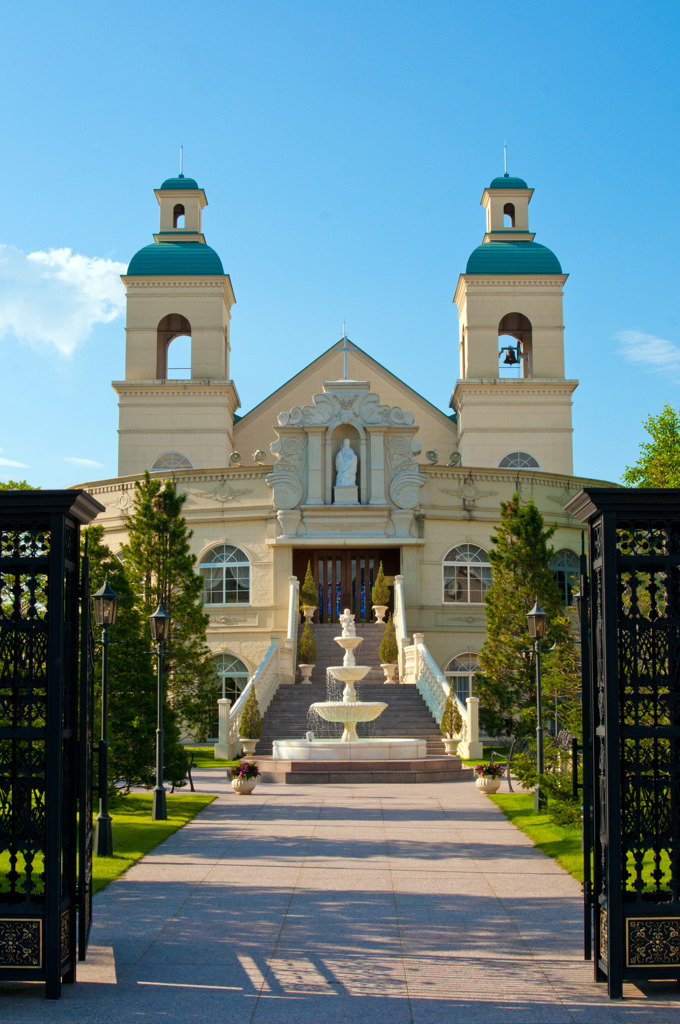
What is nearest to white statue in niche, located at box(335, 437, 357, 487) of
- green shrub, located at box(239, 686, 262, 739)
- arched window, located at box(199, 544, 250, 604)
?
arched window, located at box(199, 544, 250, 604)

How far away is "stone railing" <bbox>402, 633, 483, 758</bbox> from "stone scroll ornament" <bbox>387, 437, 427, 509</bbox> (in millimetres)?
5618

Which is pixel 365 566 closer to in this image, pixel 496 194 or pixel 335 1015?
pixel 496 194

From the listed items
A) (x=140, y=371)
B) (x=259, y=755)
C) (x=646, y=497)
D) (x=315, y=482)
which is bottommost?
(x=259, y=755)

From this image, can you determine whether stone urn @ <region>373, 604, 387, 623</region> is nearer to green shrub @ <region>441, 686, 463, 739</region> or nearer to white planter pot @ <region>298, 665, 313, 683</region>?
white planter pot @ <region>298, 665, 313, 683</region>

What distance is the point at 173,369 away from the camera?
50.2 metres

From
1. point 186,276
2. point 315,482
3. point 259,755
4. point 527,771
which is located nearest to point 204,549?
point 315,482

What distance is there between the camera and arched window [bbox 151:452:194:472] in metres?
48.1

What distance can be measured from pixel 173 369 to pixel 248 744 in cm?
2575

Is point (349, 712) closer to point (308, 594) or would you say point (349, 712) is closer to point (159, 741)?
point (159, 741)

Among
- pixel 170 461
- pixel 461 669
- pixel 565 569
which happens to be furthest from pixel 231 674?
pixel 170 461

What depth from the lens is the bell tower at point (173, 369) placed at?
48219mm

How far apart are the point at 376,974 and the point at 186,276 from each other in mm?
43923

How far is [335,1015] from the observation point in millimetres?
7168

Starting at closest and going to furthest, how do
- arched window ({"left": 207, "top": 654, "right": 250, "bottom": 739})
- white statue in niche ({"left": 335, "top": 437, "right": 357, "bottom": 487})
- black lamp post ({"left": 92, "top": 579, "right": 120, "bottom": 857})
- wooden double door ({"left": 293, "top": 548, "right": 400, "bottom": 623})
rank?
black lamp post ({"left": 92, "top": 579, "right": 120, "bottom": 857}), arched window ({"left": 207, "top": 654, "right": 250, "bottom": 739}), white statue in niche ({"left": 335, "top": 437, "right": 357, "bottom": 487}), wooden double door ({"left": 293, "top": 548, "right": 400, "bottom": 623})
